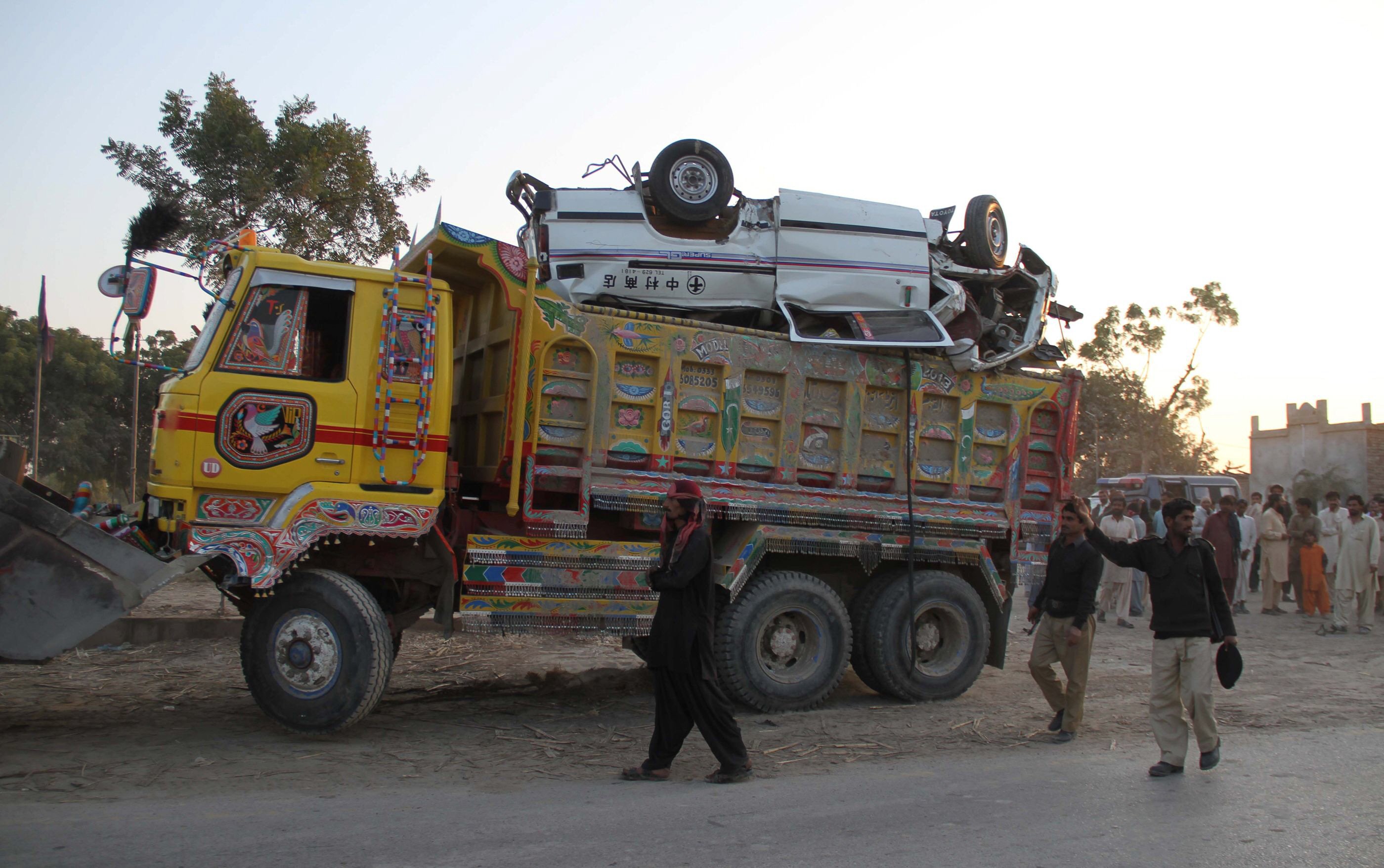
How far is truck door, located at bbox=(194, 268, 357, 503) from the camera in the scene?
593cm

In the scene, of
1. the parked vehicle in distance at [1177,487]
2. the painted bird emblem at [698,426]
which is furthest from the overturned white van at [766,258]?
the parked vehicle in distance at [1177,487]

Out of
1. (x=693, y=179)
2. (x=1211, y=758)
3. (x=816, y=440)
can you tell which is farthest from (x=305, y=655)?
(x=1211, y=758)

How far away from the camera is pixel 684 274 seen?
7.68 metres

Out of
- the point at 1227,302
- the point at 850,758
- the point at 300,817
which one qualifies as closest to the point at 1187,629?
the point at 850,758

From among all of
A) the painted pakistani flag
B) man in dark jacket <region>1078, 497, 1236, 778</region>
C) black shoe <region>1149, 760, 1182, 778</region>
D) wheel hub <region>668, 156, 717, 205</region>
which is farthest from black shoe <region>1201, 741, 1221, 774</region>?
wheel hub <region>668, 156, 717, 205</region>

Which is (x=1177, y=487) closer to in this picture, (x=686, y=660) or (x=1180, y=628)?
(x=1180, y=628)

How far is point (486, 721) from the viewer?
6.96 m

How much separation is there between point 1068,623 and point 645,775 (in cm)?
320

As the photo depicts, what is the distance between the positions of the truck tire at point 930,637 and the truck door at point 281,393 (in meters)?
4.26

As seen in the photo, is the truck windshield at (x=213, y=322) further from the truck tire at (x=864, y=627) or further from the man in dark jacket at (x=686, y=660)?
the truck tire at (x=864, y=627)

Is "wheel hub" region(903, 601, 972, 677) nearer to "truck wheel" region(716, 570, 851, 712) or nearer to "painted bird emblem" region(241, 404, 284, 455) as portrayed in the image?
"truck wheel" region(716, 570, 851, 712)

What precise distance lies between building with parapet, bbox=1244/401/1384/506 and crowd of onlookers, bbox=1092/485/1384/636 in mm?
22155

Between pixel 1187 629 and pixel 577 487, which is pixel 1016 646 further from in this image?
pixel 577 487

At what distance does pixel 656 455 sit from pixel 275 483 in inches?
100
